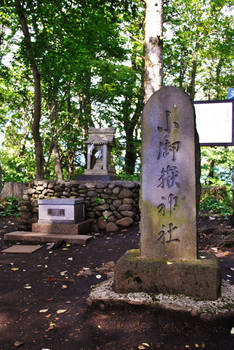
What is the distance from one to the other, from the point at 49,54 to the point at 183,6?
9946 mm

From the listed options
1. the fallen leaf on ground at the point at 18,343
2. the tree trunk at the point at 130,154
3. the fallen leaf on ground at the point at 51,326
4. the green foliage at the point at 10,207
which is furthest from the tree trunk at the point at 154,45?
the tree trunk at the point at 130,154

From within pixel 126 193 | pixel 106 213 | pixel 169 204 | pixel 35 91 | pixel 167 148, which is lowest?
pixel 106 213

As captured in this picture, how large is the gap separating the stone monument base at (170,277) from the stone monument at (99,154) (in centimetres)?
590

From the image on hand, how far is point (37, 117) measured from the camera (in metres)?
9.43

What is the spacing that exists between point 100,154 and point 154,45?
157 inches

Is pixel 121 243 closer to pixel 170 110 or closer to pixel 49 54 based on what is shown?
pixel 170 110

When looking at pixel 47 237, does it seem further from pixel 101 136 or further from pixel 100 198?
pixel 101 136

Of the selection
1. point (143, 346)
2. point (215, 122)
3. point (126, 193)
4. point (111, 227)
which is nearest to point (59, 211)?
point (111, 227)

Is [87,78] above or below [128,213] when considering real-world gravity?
above

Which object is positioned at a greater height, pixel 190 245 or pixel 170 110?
pixel 170 110

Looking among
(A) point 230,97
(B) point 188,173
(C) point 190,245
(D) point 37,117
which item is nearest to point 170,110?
(B) point 188,173

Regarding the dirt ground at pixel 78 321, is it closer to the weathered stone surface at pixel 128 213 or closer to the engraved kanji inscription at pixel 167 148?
the engraved kanji inscription at pixel 167 148

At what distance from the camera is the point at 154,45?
234 inches

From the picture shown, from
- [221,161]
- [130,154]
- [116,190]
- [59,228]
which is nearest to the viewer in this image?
[59,228]
